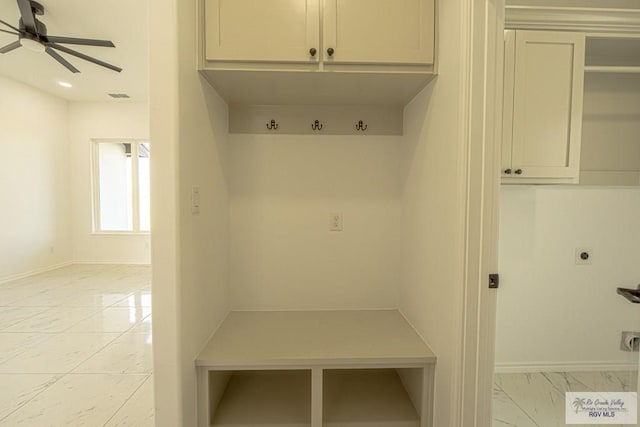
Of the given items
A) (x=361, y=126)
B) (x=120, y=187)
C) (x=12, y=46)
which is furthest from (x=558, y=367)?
(x=120, y=187)

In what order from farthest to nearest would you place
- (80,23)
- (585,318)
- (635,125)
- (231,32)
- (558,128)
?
(80,23), (585,318), (635,125), (558,128), (231,32)

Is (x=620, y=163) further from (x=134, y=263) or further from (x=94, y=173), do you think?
(x=94, y=173)

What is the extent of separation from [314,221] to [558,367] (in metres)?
2.14

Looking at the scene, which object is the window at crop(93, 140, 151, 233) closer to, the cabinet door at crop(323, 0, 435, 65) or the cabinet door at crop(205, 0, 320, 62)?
the cabinet door at crop(205, 0, 320, 62)

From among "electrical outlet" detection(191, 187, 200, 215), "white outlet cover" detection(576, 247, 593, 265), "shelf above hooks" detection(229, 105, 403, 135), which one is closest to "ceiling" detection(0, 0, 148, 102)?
"shelf above hooks" detection(229, 105, 403, 135)

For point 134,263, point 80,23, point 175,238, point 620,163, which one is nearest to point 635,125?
point 620,163

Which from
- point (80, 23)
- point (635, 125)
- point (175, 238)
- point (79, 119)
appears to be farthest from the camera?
point (79, 119)

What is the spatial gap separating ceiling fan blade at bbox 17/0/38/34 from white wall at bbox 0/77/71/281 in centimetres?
249

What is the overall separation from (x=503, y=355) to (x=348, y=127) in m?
2.01

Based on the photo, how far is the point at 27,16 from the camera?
2.44 meters

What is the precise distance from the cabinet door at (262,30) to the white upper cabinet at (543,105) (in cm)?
123

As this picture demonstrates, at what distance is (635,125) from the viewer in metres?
2.00

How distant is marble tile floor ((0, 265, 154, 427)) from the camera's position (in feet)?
5.66

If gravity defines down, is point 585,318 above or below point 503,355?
above
